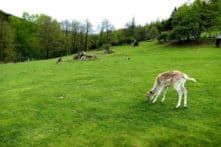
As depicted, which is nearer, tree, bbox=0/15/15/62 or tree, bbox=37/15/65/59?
tree, bbox=0/15/15/62

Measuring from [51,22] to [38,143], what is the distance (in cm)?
7477

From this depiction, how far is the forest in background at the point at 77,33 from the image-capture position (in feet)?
193

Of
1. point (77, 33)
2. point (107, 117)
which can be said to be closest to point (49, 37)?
point (77, 33)

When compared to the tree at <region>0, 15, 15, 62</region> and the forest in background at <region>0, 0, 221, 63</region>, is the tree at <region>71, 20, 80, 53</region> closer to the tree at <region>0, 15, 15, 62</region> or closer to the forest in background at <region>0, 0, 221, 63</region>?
the forest in background at <region>0, 0, 221, 63</region>

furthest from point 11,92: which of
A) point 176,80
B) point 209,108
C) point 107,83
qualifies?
point 209,108

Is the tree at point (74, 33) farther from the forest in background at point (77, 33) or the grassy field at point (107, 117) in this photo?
the grassy field at point (107, 117)

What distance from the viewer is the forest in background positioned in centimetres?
5872

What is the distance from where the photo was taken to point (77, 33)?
9794 cm

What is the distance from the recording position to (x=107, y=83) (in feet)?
75.9

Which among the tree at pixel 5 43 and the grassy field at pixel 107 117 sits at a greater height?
the tree at pixel 5 43

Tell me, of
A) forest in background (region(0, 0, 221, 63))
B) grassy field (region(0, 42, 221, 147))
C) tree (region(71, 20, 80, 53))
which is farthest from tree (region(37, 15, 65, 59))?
grassy field (region(0, 42, 221, 147))

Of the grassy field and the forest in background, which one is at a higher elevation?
the forest in background

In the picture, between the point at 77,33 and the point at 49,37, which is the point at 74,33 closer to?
the point at 77,33

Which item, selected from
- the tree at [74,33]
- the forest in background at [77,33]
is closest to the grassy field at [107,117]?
the forest in background at [77,33]
